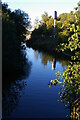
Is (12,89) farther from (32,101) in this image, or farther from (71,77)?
(71,77)

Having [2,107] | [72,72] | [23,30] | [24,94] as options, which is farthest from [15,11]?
[72,72]

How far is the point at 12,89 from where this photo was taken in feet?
70.2

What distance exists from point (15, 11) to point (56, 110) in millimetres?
35046

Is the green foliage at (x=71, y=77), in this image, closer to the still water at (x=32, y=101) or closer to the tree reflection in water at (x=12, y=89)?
the still water at (x=32, y=101)

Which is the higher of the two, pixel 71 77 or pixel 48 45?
pixel 48 45

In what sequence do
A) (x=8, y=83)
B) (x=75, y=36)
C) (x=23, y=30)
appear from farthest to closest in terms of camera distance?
(x=23, y=30)
(x=8, y=83)
(x=75, y=36)

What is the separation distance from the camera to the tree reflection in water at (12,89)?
15968 millimetres

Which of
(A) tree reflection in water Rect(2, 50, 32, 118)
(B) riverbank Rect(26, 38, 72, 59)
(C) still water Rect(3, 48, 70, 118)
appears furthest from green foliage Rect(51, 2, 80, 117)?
(B) riverbank Rect(26, 38, 72, 59)

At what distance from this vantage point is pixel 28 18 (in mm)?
52219

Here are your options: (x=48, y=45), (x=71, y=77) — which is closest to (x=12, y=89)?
(x=71, y=77)

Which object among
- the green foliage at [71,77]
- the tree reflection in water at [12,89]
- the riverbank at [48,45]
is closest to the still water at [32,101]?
the tree reflection in water at [12,89]

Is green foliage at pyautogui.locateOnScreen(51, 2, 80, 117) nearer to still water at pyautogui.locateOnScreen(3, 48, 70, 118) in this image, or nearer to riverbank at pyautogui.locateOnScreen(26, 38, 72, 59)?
still water at pyautogui.locateOnScreen(3, 48, 70, 118)

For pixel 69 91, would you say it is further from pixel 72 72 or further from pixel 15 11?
pixel 15 11

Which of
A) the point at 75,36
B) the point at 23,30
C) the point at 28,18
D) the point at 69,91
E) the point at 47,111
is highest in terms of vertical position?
the point at 28,18
